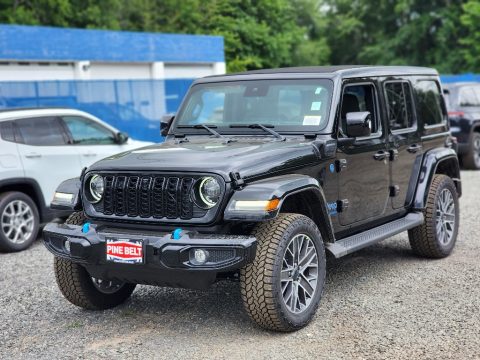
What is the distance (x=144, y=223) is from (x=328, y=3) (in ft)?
174

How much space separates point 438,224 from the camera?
23.3ft

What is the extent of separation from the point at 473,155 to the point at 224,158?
1149cm

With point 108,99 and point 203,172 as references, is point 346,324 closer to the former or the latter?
point 203,172

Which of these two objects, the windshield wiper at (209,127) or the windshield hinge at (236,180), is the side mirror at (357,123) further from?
the windshield hinge at (236,180)

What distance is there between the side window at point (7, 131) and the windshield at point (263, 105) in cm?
300

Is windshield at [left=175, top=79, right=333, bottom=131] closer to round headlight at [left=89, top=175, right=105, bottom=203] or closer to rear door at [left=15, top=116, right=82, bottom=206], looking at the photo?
round headlight at [left=89, top=175, right=105, bottom=203]

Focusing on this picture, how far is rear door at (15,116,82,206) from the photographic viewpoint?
873 cm

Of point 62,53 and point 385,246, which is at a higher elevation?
point 62,53

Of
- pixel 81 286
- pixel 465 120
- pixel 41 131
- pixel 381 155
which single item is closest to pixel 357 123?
pixel 381 155

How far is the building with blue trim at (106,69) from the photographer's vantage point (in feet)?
50.3

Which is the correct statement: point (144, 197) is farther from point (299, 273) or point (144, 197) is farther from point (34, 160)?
point (34, 160)

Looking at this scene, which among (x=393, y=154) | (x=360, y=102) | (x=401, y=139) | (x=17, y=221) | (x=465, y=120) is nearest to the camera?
(x=360, y=102)

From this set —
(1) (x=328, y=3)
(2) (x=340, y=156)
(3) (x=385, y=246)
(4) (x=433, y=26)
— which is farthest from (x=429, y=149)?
(1) (x=328, y=3)

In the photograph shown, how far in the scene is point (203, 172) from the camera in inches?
189
